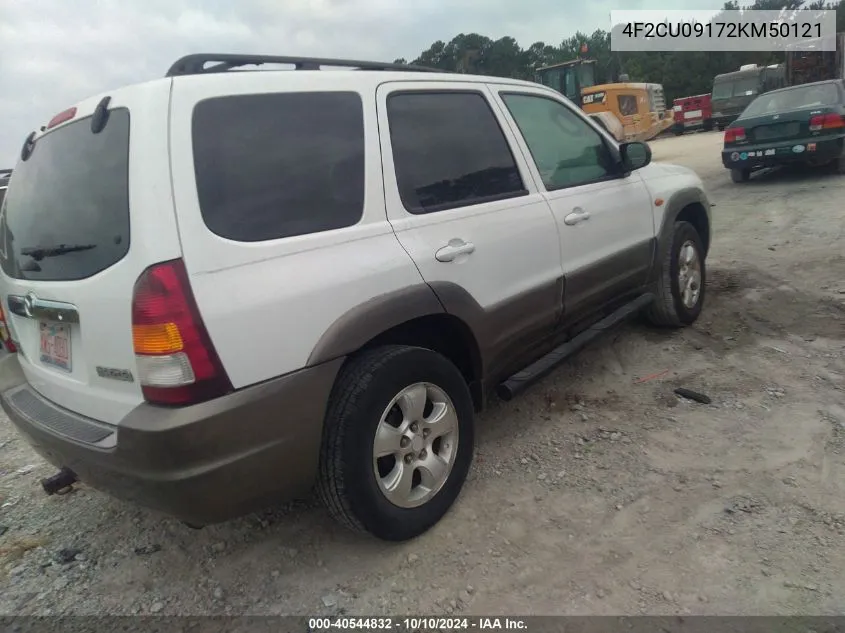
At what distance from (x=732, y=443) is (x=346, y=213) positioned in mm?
2226

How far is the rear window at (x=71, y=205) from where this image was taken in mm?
2016

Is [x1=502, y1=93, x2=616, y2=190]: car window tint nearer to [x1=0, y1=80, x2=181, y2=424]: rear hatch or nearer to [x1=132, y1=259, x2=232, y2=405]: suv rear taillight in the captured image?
[x1=0, y1=80, x2=181, y2=424]: rear hatch

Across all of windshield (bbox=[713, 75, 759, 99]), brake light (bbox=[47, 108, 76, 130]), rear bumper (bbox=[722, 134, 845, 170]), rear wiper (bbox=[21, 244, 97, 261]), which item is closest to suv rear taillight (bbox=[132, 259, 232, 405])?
rear wiper (bbox=[21, 244, 97, 261])

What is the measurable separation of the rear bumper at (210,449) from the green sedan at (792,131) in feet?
32.9

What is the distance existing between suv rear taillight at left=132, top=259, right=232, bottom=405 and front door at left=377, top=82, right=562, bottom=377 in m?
0.90

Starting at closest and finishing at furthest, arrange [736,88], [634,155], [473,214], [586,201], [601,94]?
1. [473,214]
2. [586,201]
3. [634,155]
4. [601,94]
5. [736,88]

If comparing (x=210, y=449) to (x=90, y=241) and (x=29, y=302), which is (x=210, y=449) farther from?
(x=29, y=302)

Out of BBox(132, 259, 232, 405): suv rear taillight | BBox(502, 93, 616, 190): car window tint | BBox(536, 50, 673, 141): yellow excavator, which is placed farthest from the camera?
BBox(536, 50, 673, 141): yellow excavator

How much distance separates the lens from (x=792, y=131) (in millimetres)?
9688

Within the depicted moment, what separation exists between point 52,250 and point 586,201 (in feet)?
8.65

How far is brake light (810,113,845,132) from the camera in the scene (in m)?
9.30

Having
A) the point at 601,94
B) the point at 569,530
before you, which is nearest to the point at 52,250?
the point at 569,530

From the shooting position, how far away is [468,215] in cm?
278

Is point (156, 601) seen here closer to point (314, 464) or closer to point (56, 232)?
point (314, 464)
